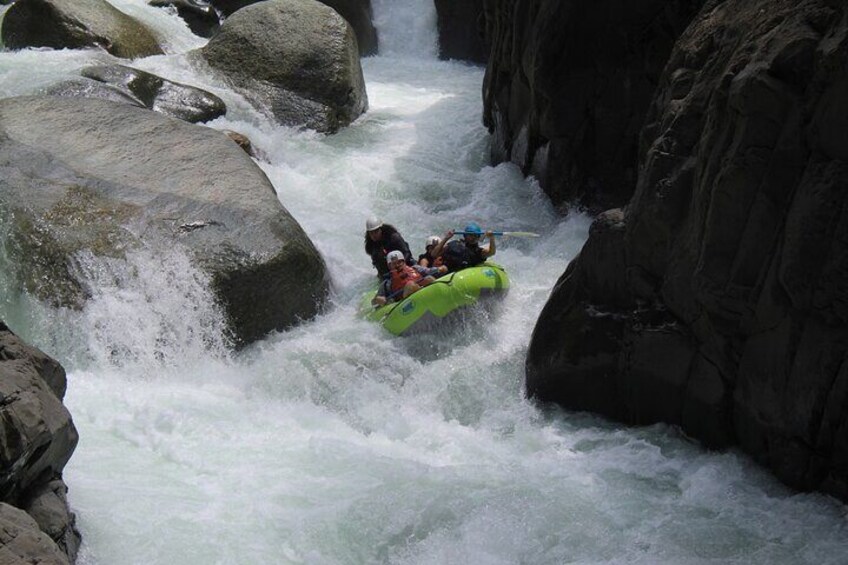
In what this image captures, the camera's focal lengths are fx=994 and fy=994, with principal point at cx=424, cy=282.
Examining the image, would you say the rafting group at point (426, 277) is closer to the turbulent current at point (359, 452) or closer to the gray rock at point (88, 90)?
the turbulent current at point (359, 452)

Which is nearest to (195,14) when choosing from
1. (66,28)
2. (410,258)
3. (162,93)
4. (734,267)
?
(66,28)

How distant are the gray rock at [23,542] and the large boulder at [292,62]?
371 inches

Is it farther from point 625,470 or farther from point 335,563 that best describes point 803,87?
point 335,563

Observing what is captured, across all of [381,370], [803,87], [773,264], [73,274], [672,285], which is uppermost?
[803,87]

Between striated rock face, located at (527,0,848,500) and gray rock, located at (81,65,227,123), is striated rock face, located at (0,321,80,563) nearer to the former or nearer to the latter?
striated rock face, located at (527,0,848,500)

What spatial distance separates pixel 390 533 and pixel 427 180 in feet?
23.0

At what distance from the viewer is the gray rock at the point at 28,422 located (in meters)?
4.12

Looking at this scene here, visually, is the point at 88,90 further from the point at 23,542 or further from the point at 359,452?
the point at 23,542

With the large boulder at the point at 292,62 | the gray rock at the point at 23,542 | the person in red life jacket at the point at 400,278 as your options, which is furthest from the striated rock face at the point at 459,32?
the gray rock at the point at 23,542

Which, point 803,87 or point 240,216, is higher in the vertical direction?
point 803,87

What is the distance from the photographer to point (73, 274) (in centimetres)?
780

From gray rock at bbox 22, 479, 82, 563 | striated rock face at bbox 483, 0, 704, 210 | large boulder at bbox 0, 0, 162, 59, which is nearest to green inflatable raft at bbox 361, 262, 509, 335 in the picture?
striated rock face at bbox 483, 0, 704, 210

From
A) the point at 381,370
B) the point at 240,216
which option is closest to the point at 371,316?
the point at 381,370

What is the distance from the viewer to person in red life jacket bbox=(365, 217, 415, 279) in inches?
354
